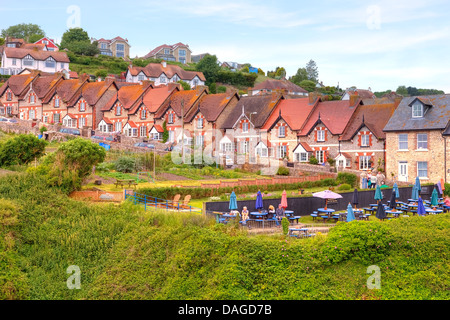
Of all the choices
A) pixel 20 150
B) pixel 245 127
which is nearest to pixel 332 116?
pixel 245 127

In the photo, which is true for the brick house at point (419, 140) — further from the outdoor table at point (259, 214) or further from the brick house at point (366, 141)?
the outdoor table at point (259, 214)

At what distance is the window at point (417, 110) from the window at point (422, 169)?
4139mm

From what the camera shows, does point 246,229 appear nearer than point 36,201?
Yes

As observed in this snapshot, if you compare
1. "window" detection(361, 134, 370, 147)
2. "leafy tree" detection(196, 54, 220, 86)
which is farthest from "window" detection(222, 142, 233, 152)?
"leafy tree" detection(196, 54, 220, 86)

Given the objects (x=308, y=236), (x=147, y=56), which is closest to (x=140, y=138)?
(x=308, y=236)

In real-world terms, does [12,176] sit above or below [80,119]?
below

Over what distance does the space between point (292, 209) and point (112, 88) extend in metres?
50.5

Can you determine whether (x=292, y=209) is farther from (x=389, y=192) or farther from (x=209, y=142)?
(x=209, y=142)

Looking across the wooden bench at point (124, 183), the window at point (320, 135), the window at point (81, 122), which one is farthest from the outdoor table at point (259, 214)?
the window at point (81, 122)

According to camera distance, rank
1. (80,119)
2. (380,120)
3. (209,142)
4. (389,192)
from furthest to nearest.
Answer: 1. (80,119)
2. (209,142)
3. (380,120)
4. (389,192)

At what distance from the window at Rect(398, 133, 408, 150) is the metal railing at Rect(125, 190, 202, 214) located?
22.5 m

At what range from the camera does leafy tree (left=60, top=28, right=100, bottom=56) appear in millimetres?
122438

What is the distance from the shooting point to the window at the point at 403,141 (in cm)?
4619

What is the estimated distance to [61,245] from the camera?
2719cm
